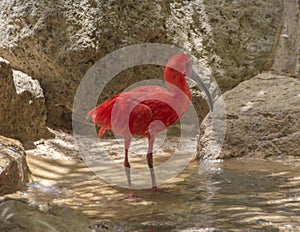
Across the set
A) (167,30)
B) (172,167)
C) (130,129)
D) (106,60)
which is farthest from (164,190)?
(167,30)

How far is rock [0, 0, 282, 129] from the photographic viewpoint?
5535mm

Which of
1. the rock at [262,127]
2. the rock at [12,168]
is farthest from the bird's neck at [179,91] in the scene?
the rock at [12,168]

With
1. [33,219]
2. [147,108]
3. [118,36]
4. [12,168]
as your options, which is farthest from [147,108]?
[118,36]

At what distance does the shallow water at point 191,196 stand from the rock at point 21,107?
1.43 ft

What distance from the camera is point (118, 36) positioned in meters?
5.60

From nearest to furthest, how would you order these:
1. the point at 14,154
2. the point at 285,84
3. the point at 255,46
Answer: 1. the point at 14,154
2. the point at 285,84
3. the point at 255,46

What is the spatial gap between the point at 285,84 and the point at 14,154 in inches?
123

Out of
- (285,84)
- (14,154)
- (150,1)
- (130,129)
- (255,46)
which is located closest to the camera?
(130,129)

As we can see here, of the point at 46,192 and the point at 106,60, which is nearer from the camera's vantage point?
the point at 46,192

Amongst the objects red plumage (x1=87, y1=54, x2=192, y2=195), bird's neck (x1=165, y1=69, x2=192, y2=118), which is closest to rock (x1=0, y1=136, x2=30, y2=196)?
red plumage (x1=87, y1=54, x2=192, y2=195)

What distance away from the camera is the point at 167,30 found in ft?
19.5

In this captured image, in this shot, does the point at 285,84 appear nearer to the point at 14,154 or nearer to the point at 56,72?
the point at 56,72

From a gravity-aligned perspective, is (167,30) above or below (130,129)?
above

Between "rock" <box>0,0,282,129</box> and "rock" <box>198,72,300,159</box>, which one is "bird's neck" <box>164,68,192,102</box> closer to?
"rock" <box>198,72,300,159</box>
